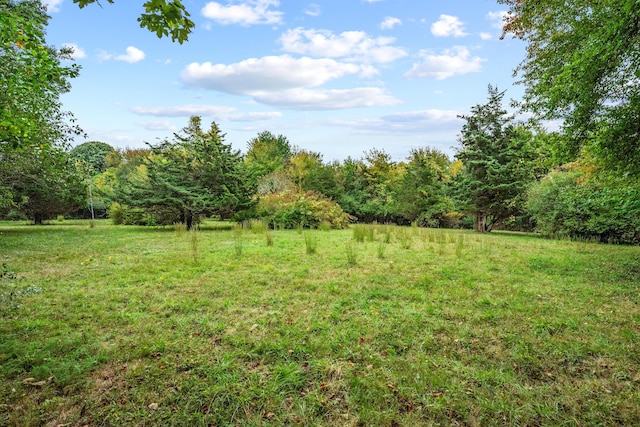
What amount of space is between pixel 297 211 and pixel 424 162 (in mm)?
9328

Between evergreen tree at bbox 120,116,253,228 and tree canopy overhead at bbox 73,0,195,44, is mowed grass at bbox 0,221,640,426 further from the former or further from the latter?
evergreen tree at bbox 120,116,253,228

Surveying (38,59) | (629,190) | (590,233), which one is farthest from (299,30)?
(590,233)

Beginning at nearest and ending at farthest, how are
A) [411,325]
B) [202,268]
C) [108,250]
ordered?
[411,325], [202,268], [108,250]

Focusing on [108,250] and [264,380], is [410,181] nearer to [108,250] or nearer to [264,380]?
[108,250]

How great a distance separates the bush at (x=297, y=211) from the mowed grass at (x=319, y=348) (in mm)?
9521

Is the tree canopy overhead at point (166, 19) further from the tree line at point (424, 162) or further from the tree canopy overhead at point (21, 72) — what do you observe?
the tree canopy overhead at point (21, 72)

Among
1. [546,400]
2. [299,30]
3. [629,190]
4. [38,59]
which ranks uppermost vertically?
[299,30]

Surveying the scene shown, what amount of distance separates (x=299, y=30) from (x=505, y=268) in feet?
24.3

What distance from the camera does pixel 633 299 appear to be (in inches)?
165

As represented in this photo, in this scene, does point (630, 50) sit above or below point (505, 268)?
above

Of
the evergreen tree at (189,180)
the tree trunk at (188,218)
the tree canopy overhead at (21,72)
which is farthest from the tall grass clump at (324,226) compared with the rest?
the tree canopy overhead at (21,72)

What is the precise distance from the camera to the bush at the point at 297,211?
15078 mm

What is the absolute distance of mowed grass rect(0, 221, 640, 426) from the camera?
2062mm

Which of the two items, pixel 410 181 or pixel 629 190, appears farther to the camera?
pixel 410 181
